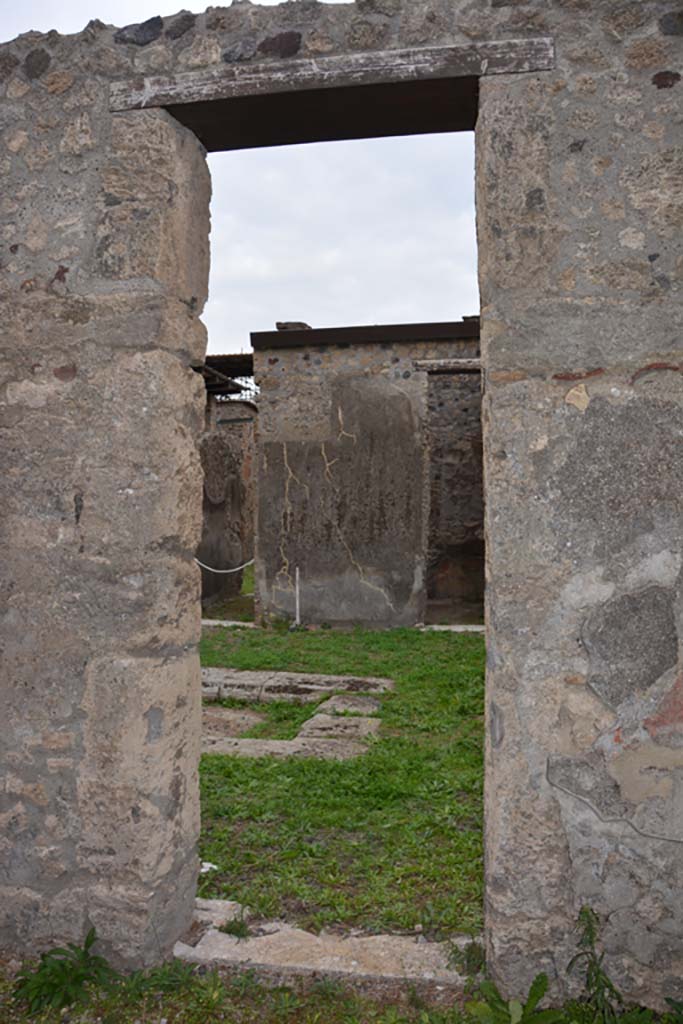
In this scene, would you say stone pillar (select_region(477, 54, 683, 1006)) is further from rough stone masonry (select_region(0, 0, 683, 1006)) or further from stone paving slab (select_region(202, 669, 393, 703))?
stone paving slab (select_region(202, 669, 393, 703))

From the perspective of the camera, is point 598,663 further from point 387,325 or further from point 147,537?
point 387,325

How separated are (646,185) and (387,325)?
6.94 meters

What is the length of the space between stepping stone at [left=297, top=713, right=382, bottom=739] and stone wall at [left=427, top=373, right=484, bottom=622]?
6.44 metres

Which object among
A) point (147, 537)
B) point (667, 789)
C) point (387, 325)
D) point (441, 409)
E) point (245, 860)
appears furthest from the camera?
point (441, 409)

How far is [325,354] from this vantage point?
906cm

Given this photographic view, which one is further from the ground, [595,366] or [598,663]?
[595,366]

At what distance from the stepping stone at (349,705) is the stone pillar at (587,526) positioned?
10.2 feet

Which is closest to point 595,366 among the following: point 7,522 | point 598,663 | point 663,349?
point 663,349

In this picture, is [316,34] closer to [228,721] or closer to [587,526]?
[587,526]

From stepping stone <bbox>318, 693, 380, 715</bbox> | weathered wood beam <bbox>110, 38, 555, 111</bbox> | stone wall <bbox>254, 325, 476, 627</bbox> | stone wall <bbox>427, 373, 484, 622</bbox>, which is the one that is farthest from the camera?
stone wall <bbox>427, 373, 484, 622</bbox>

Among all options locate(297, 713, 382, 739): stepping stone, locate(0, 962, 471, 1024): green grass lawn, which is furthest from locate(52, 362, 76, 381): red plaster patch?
locate(297, 713, 382, 739): stepping stone

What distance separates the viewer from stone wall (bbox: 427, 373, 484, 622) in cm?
1151

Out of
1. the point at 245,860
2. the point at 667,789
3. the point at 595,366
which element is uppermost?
the point at 595,366

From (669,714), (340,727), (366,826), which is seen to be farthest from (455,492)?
(669,714)
